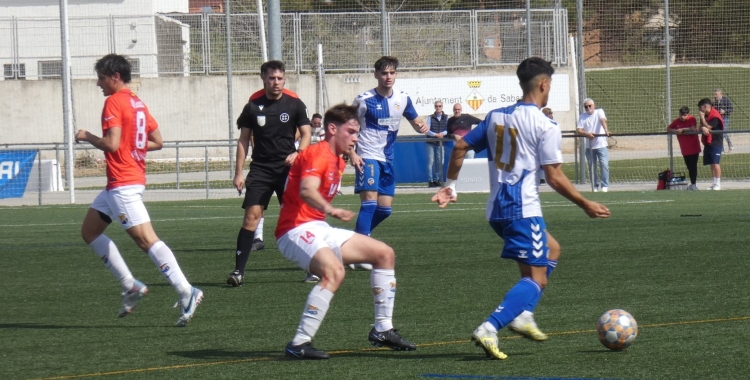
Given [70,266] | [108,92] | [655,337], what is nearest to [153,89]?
[70,266]

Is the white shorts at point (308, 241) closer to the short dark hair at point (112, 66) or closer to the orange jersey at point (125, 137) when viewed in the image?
the orange jersey at point (125, 137)

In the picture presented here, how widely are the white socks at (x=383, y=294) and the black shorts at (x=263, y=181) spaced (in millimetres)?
3646

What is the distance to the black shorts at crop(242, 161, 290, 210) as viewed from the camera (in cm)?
1014

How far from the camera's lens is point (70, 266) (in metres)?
11.8

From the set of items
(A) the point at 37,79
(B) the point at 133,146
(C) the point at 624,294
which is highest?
(A) the point at 37,79

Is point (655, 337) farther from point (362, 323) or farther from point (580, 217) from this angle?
point (580, 217)

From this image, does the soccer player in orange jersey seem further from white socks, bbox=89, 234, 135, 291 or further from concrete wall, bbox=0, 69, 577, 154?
concrete wall, bbox=0, 69, 577, 154

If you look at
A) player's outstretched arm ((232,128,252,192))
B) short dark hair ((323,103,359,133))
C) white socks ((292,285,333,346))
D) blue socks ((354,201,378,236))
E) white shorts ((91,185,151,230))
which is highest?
short dark hair ((323,103,359,133))

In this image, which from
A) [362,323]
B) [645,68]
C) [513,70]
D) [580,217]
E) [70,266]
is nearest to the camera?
[362,323]

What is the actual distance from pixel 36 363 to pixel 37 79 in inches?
1185

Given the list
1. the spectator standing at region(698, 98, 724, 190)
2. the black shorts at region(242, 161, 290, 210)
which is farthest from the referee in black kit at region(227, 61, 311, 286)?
the spectator standing at region(698, 98, 724, 190)

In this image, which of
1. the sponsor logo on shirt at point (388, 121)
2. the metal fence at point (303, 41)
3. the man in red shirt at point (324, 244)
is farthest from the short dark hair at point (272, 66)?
the metal fence at point (303, 41)

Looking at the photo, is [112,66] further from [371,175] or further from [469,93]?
[469,93]

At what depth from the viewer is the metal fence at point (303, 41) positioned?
34406 mm
